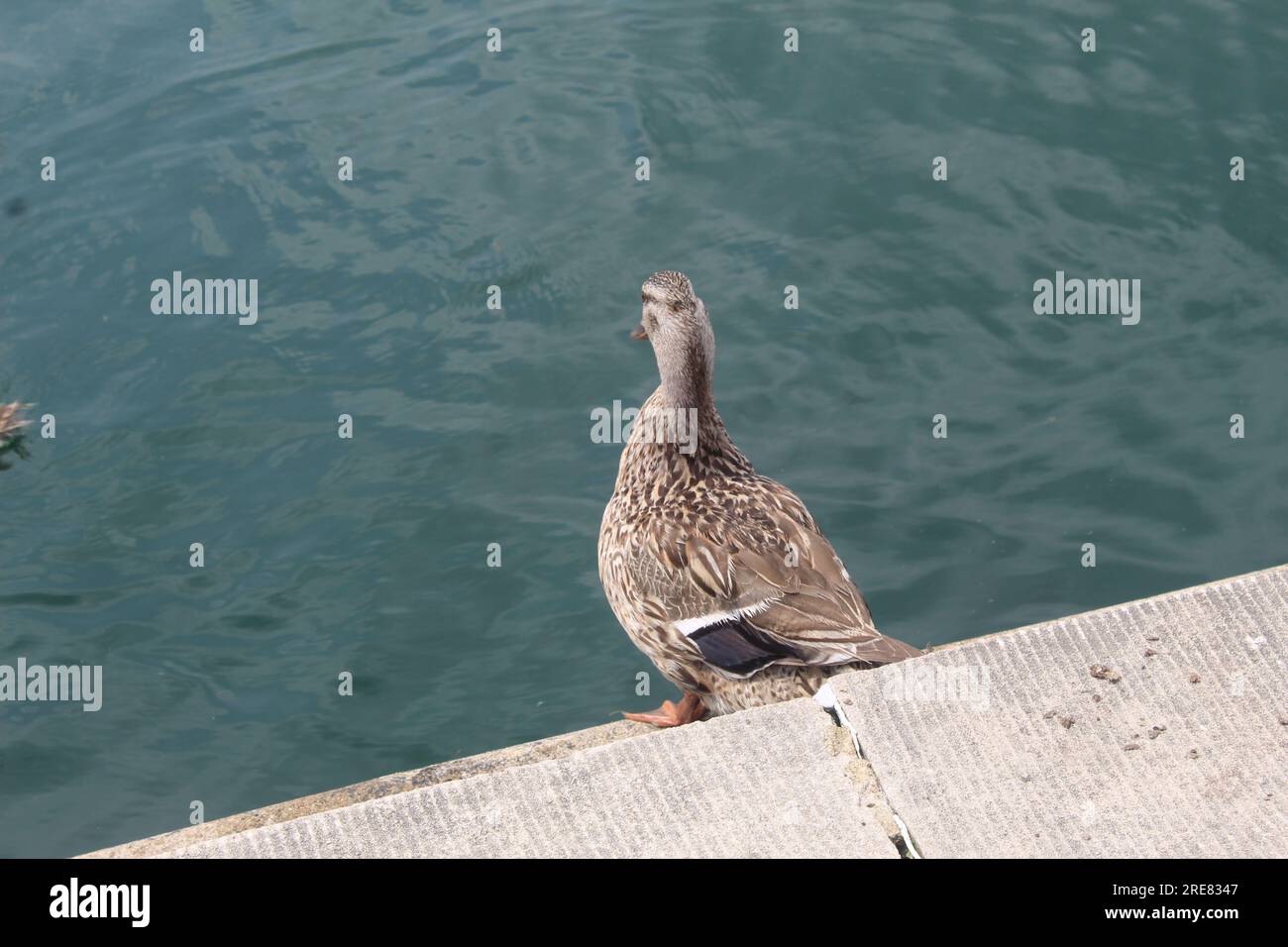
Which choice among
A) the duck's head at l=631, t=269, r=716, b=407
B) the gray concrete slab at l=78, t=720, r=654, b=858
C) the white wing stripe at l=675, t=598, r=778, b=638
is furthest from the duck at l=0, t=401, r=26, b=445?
the white wing stripe at l=675, t=598, r=778, b=638

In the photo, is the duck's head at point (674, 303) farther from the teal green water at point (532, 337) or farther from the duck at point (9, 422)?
the duck at point (9, 422)

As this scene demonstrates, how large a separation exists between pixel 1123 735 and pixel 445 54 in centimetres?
891

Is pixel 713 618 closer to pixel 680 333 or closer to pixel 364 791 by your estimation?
pixel 680 333

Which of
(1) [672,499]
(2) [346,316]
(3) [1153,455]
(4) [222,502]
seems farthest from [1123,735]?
(2) [346,316]

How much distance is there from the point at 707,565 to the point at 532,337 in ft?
12.8

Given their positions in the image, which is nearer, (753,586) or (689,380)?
(753,586)

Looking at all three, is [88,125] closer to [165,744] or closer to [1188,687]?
[165,744]

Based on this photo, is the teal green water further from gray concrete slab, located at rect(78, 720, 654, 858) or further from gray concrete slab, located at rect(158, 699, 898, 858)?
gray concrete slab, located at rect(158, 699, 898, 858)

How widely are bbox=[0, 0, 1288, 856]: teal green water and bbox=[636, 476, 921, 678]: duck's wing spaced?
1.67m

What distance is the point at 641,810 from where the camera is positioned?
126 inches

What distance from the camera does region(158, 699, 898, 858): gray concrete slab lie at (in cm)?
312

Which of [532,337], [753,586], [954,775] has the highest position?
[532,337]

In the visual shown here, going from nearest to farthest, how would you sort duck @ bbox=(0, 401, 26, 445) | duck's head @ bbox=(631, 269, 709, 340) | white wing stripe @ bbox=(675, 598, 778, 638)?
white wing stripe @ bbox=(675, 598, 778, 638) < duck's head @ bbox=(631, 269, 709, 340) < duck @ bbox=(0, 401, 26, 445)

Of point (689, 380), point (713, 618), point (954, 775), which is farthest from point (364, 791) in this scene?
point (954, 775)
